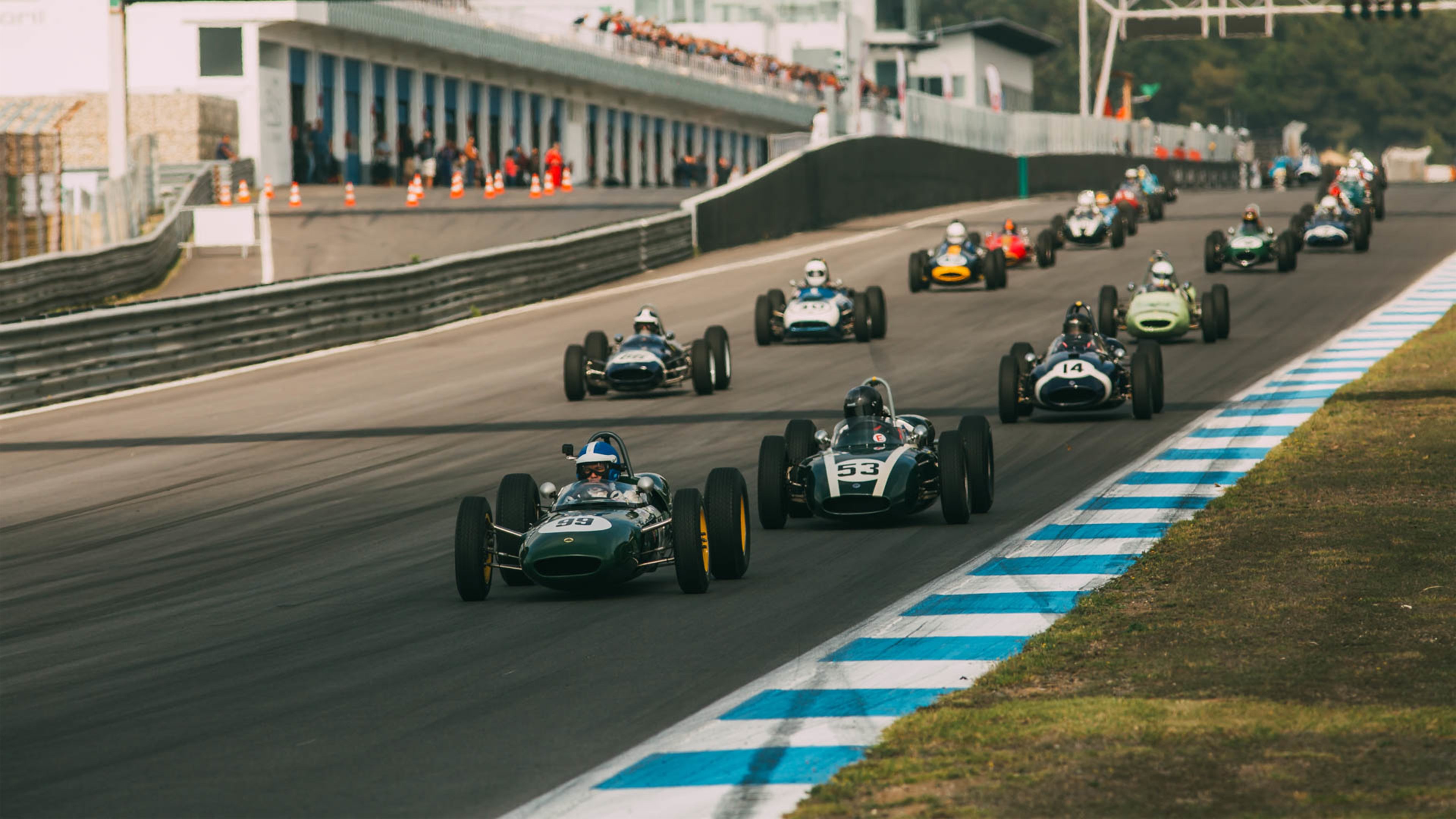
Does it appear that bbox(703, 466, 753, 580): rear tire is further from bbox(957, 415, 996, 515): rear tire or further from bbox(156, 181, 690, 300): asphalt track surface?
bbox(156, 181, 690, 300): asphalt track surface

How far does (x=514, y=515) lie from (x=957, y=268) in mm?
24461

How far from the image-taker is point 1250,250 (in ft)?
122

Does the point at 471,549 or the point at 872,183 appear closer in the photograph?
the point at 471,549

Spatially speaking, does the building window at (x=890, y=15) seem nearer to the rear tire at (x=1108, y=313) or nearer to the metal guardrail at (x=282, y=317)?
the metal guardrail at (x=282, y=317)

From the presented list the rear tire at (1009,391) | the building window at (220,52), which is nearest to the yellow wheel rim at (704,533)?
the rear tire at (1009,391)

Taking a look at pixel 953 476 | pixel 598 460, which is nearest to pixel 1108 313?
pixel 953 476

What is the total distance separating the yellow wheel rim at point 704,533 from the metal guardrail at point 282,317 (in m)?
13.4

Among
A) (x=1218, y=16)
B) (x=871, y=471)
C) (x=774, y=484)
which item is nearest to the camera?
(x=871, y=471)

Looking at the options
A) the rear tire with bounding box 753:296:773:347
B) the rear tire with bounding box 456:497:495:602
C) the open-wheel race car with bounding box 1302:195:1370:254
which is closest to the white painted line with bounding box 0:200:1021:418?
the rear tire with bounding box 753:296:773:347

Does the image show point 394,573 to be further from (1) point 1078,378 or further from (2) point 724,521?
(1) point 1078,378

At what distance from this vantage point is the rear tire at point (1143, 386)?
2031cm

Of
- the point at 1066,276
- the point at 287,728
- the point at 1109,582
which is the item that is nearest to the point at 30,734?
the point at 287,728

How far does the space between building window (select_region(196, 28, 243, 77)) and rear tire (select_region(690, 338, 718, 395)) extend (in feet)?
106

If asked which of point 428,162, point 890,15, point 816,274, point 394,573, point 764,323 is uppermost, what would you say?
point 890,15
